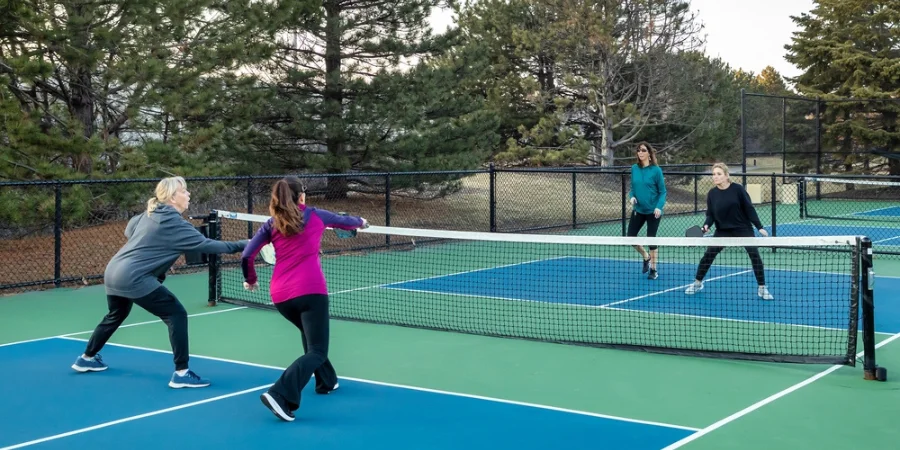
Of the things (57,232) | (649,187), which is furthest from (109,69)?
(649,187)

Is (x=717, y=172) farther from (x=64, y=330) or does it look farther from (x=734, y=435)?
(x=64, y=330)

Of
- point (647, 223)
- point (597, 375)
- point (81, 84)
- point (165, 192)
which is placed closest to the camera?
point (165, 192)

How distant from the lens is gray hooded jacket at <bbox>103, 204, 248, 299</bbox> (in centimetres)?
787

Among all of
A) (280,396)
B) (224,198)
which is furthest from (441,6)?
(280,396)

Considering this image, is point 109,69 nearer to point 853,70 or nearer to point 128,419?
point 128,419

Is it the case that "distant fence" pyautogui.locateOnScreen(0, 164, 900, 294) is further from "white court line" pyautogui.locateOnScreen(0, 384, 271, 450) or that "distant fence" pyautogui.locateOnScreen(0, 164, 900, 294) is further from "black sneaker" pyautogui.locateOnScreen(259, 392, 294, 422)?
"black sneaker" pyautogui.locateOnScreen(259, 392, 294, 422)

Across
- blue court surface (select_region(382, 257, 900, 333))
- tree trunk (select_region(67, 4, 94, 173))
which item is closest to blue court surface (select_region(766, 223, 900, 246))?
blue court surface (select_region(382, 257, 900, 333))

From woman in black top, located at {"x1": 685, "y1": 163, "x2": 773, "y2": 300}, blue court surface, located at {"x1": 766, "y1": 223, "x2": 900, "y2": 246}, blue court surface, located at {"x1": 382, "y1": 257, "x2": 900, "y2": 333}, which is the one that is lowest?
blue court surface, located at {"x1": 382, "y1": 257, "x2": 900, "y2": 333}

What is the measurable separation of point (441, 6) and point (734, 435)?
62.0ft

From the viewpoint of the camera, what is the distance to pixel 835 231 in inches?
846

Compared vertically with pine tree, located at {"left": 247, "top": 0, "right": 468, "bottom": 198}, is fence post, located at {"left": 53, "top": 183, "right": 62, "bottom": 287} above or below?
below

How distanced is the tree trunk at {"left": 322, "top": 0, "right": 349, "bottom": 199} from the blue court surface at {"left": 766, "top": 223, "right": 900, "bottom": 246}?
9.78m

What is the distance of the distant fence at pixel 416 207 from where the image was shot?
15070 mm

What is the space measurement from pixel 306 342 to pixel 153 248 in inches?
65.3
